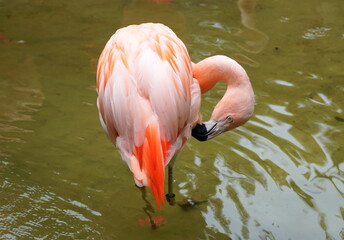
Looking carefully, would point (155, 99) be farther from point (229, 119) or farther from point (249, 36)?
point (249, 36)

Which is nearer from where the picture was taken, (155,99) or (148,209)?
(155,99)

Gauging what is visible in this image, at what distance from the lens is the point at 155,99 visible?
281 cm

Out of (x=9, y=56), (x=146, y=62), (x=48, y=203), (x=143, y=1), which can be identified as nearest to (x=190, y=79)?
(x=146, y=62)

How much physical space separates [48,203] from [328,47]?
3287mm

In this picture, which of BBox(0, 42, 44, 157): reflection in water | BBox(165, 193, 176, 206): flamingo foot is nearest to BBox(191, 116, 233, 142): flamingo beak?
BBox(165, 193, 176, 206): flamingo foot

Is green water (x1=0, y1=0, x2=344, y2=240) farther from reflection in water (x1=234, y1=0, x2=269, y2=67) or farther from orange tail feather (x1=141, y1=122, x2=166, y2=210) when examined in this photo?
orange tail feather (x1=141, y1=122, x2=166, y2=210)

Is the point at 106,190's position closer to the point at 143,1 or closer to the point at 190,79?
the point at 190,79

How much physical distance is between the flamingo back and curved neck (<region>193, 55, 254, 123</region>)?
6.7 inches

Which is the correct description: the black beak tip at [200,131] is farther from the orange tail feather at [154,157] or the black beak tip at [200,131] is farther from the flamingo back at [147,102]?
the orange tail feather at [154,157]

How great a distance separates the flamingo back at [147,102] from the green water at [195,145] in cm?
52

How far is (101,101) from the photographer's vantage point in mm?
3033

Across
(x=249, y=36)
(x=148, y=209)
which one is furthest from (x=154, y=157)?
(x=249, y=36)

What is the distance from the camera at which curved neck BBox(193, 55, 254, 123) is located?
3199mm

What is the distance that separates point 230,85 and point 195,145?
856 millimetres
